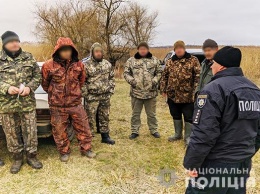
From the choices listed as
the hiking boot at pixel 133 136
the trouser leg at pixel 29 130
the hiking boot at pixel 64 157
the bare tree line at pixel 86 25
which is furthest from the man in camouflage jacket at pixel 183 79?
the bare tree line at pixel 86 25

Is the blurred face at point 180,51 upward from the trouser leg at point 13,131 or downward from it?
upward

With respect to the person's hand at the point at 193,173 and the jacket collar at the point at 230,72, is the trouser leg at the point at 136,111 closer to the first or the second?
the person's hand at the point at 193,173

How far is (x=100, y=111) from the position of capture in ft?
15.2

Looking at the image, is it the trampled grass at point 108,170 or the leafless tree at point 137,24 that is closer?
the trampled grass at point 108,170

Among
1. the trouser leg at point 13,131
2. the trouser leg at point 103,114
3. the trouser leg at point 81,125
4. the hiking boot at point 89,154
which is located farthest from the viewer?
the trouser leg at point 103,114

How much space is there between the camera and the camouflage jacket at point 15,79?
137 inches

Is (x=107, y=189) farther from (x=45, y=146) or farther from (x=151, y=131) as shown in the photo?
(x=151, y=131)

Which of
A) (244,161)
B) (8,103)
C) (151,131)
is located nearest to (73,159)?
(8,103)

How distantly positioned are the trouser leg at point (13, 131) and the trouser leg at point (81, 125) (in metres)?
0.74

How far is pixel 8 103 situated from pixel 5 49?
70 centimetres

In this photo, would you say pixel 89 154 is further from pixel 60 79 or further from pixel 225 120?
pixel 225 120

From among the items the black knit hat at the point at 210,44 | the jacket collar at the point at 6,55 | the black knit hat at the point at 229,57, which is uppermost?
Result: the black knit hat at the point at 210,44

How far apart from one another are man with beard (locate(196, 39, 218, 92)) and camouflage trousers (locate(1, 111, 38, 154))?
8.11 ft

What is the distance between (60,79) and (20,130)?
89 cm
